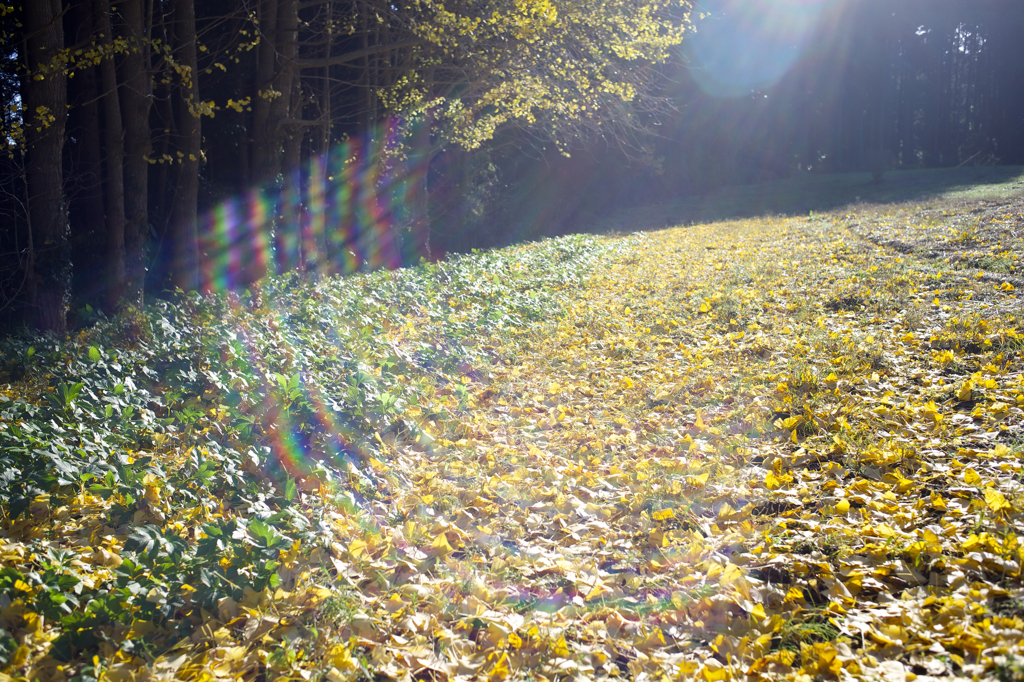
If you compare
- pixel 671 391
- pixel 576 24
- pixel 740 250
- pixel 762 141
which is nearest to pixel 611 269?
pixel 740 250

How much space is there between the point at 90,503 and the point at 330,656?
1.97 metres

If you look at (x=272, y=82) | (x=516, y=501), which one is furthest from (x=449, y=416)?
(x=272, y=82)

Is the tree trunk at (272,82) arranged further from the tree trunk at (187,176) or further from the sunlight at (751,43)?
the sunlight at (751,43)

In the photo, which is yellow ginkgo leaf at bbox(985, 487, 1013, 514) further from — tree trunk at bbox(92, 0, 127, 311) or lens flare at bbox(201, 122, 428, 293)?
lens flare at bbox(201, 122, 428, 293)

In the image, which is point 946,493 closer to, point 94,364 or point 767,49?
point 94,364

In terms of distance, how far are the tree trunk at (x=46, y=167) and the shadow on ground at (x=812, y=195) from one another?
23.1m

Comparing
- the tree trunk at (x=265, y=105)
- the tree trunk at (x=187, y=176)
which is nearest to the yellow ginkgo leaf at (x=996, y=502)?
Result: the tree trunk at (x=187, y=176)

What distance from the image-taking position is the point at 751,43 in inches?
1542

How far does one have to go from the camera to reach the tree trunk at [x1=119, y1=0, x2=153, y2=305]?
752cm

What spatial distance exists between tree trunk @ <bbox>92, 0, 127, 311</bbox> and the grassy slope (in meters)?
1.50

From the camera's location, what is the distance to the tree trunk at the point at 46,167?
6.62 m

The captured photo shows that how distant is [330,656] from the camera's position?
2441 millimetres

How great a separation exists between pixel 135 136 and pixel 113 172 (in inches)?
24.8

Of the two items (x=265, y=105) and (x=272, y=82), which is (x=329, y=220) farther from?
(x=272, y=82)
